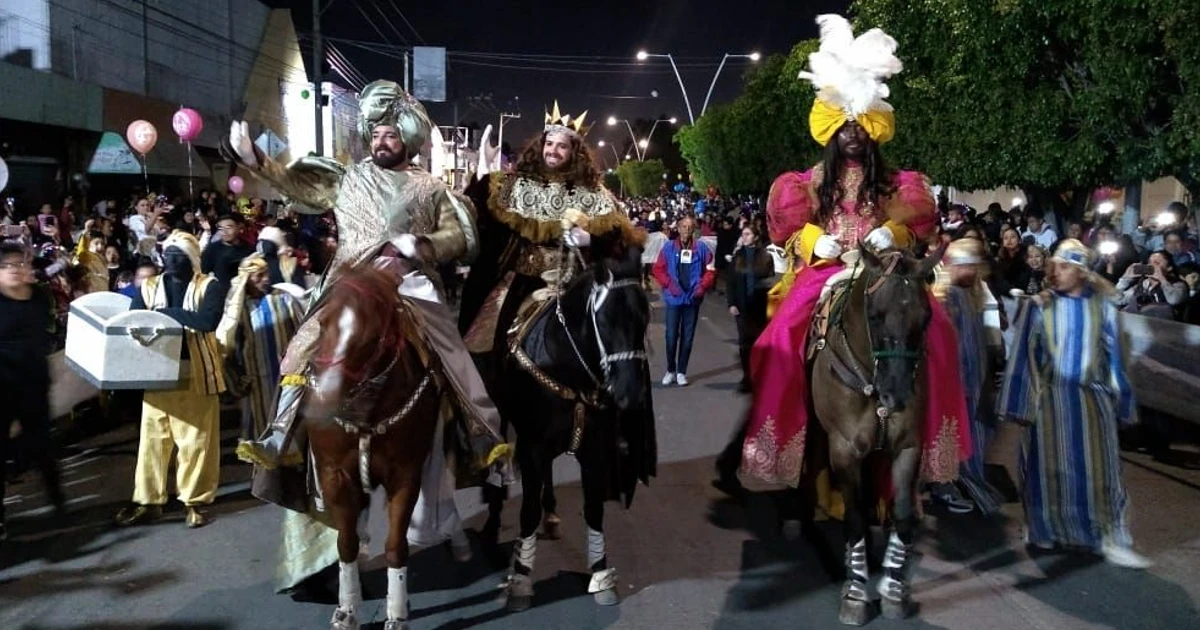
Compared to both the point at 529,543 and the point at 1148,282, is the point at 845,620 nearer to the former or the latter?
the point at 529,543

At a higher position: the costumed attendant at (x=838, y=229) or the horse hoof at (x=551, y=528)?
the costumed attendant at (x=838, y=229)

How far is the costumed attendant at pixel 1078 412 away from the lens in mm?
6754

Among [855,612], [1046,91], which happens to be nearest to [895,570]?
[855,612]

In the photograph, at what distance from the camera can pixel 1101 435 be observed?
679cm

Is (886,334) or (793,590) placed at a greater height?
(886,334)

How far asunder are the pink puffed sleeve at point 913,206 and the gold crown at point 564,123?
1.97 meters

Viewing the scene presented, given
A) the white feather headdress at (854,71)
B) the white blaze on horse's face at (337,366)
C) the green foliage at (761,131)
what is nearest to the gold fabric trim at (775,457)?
the white feather headdress at (854,71)

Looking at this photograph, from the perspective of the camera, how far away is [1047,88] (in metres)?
17.4

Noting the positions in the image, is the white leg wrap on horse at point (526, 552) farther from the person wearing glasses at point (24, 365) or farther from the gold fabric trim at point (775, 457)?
the person wearing glasses at point (24, 365)

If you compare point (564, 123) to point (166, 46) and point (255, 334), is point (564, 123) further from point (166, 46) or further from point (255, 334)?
point (166, 46)

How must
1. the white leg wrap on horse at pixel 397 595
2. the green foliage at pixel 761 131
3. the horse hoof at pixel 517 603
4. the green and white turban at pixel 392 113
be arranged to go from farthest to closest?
the green foliage at pixel 761 131 → the horse hoof at pixel 517 603 → the green and white turban at pixel 392 113 → the white leg wrap on horse at pixel 397 595

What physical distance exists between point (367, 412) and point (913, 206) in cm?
363

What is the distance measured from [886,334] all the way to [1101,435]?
2343 mm

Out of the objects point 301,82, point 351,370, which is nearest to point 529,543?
point 351,370
